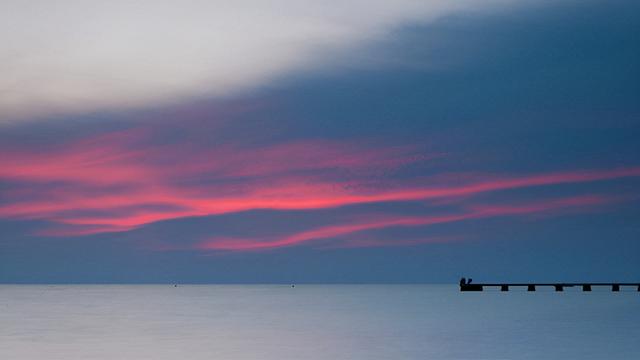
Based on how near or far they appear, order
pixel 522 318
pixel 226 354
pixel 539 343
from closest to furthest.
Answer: pixel 226 354 → pixel 539 343 → pixel 522 318

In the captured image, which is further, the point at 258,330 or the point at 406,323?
the point at 406,323

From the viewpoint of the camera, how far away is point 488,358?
1858 inches

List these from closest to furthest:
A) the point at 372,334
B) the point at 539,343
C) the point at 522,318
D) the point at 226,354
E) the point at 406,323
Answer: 1. the point at 226,354
2. the point at 539,343
3. the point at 372,334
4. the point at 406,323
5. the point at 522,318

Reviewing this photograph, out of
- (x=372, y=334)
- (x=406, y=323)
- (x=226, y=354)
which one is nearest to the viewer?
(x=226, y=354)

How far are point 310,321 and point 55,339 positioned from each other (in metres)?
26.0

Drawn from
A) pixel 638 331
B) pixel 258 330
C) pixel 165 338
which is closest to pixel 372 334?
pixel 258 330

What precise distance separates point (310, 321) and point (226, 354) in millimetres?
31371

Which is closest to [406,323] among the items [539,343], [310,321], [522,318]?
[310,321]

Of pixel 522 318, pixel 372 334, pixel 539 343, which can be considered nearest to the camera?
pixel 539 343

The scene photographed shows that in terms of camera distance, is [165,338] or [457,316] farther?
[457,316]

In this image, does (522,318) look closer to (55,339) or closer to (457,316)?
(457,316)

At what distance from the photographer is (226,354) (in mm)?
47156

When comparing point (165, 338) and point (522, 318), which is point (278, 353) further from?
point (522, 318)

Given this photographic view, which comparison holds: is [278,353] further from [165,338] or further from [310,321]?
[310,321]
